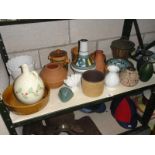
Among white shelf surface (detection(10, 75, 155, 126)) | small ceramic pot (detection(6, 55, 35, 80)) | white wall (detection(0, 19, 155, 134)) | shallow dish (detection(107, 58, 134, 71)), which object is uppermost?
white wall (detection(0, 19, 155, 134))

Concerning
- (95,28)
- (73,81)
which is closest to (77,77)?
(73,81)

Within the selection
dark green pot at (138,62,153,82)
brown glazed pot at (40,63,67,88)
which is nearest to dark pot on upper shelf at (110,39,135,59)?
dark green pot at (138,62,153,82)

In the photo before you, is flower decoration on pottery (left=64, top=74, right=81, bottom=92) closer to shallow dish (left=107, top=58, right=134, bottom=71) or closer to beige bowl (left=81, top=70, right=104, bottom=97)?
beige bowl (left=81, top=70, right=104, bottom=97)

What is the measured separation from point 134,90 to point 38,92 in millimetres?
513

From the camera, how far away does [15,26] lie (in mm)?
947

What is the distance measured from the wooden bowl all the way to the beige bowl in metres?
0.19

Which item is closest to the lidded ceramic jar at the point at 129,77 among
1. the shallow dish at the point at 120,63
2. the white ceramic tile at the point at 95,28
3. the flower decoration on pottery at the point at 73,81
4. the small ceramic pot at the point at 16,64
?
the shallow dish at the point at 120,63

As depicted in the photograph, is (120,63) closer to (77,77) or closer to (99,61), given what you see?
(99,61)

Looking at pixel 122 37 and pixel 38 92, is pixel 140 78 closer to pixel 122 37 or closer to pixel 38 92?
pixel 122 37

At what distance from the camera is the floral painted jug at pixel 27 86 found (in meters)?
0.72

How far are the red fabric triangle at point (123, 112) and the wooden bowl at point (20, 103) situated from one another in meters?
0.65

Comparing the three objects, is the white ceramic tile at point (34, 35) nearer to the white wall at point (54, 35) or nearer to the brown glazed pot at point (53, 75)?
the white wall at point (54, 35)

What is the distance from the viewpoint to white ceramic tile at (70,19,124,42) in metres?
1.07
